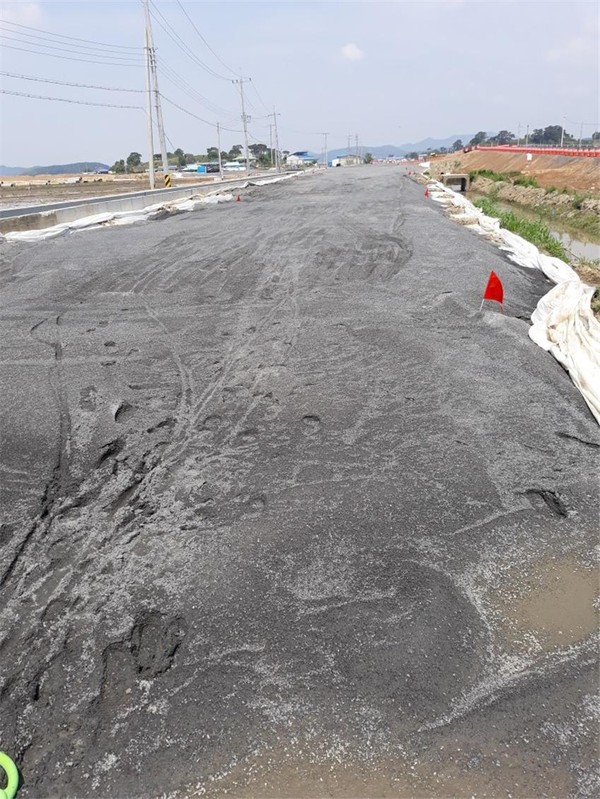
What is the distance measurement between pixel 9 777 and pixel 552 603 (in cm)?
279

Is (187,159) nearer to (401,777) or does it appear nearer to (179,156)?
(179,156)

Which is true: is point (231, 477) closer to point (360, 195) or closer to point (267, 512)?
point (267, 512)

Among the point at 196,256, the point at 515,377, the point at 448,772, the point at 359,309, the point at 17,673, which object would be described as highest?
Result: the point at 196,256

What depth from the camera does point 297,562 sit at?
3.19m

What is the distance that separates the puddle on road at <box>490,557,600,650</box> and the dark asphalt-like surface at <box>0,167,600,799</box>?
16mm

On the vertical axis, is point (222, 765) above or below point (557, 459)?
below

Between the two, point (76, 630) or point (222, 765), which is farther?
point (76, 630)

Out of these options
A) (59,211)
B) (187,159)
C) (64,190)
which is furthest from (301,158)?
(59,211)

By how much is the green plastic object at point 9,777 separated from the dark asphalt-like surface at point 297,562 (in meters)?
0.05

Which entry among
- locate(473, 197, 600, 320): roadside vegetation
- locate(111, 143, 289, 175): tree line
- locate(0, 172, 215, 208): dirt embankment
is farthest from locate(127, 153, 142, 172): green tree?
locate(473, 197, 600, 320): roadside vegetation

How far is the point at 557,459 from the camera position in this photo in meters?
4.18

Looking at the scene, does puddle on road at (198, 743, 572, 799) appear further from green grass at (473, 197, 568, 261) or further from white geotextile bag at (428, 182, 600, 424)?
green grass at (473, 197, 568, 261)

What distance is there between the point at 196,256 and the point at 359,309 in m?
4.54

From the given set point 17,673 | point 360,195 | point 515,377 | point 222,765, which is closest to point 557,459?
point 515,377
